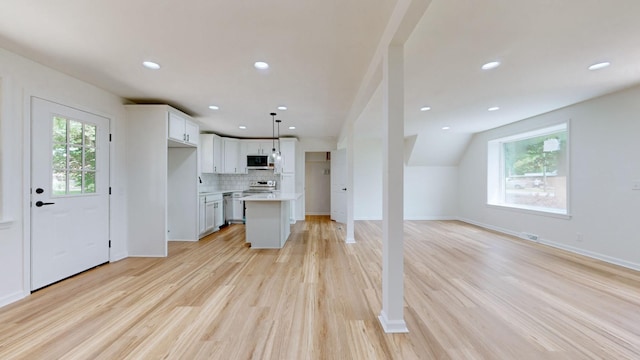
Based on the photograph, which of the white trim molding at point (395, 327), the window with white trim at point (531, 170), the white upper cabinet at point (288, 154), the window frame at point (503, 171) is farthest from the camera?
the white upper cabinet at point (288, 154)

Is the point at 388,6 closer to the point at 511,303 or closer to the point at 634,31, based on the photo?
the point at 634,31

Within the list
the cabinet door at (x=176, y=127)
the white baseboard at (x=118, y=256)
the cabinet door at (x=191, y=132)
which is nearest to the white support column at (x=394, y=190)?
the cabinet door at (x=176, y=127)

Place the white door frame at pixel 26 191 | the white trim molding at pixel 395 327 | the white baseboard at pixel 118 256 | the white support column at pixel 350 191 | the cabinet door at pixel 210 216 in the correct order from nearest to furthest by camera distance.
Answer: the white trim molding at pixel 395 327, the white door frame at pixel 26 191, the white baseboard at pixel 118 256, the white support column at pixel 350 191, the cabinet door at pixel 210 216

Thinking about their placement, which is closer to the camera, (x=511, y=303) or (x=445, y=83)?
(x=511, y=303)

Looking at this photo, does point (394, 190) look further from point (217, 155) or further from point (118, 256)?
point (217, 155)

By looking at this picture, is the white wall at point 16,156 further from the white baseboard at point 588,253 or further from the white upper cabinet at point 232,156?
the white baseboard at point 588,253

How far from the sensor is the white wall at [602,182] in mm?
3412

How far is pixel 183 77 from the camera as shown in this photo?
3023 millimetres

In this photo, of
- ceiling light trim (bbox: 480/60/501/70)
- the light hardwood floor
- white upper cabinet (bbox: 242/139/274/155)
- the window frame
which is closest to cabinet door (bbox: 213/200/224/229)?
white upper cabinet (bbox: 242/139/274/155)

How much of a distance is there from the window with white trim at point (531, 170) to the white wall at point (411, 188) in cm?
132

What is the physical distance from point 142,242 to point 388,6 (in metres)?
4.50

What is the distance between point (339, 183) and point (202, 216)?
3.62 metres

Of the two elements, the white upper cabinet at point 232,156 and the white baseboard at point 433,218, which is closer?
the white upper cabinet at point 232,156

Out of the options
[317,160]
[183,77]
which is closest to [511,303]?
[183,77]
